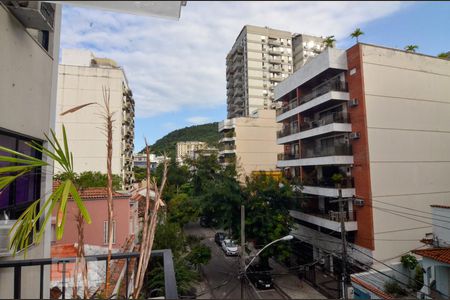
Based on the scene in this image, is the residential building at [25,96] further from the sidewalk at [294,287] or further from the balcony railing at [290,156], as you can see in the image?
the balcony railing at [290,156]

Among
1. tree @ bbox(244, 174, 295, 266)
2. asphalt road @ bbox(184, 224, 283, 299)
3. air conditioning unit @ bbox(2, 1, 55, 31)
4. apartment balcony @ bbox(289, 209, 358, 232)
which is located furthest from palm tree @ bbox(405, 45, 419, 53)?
air conditioning unit @ bbox(2, 1, 55, 31)

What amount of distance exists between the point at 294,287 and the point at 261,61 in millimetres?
29705

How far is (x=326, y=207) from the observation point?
1330 cm

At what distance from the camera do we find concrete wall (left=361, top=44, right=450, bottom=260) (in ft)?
34.1

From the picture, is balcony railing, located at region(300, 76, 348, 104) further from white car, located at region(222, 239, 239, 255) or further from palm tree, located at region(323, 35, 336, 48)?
white car, located at region(222, 239, 239, 255)

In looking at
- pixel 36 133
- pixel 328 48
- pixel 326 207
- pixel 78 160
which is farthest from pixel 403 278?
pixel 78 160

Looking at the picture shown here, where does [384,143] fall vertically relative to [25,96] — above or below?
above

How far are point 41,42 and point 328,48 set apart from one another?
1139 centimetres

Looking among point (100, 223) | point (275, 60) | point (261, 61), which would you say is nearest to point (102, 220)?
point (100, 223)

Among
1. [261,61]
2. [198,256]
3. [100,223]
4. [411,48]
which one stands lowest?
[198,256]

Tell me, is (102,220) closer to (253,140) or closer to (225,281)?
(225,281)

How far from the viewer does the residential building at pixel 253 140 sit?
84.9 feet

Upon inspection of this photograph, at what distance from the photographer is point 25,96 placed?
2908 millimetres

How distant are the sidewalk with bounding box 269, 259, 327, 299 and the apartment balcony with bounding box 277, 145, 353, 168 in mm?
5327
